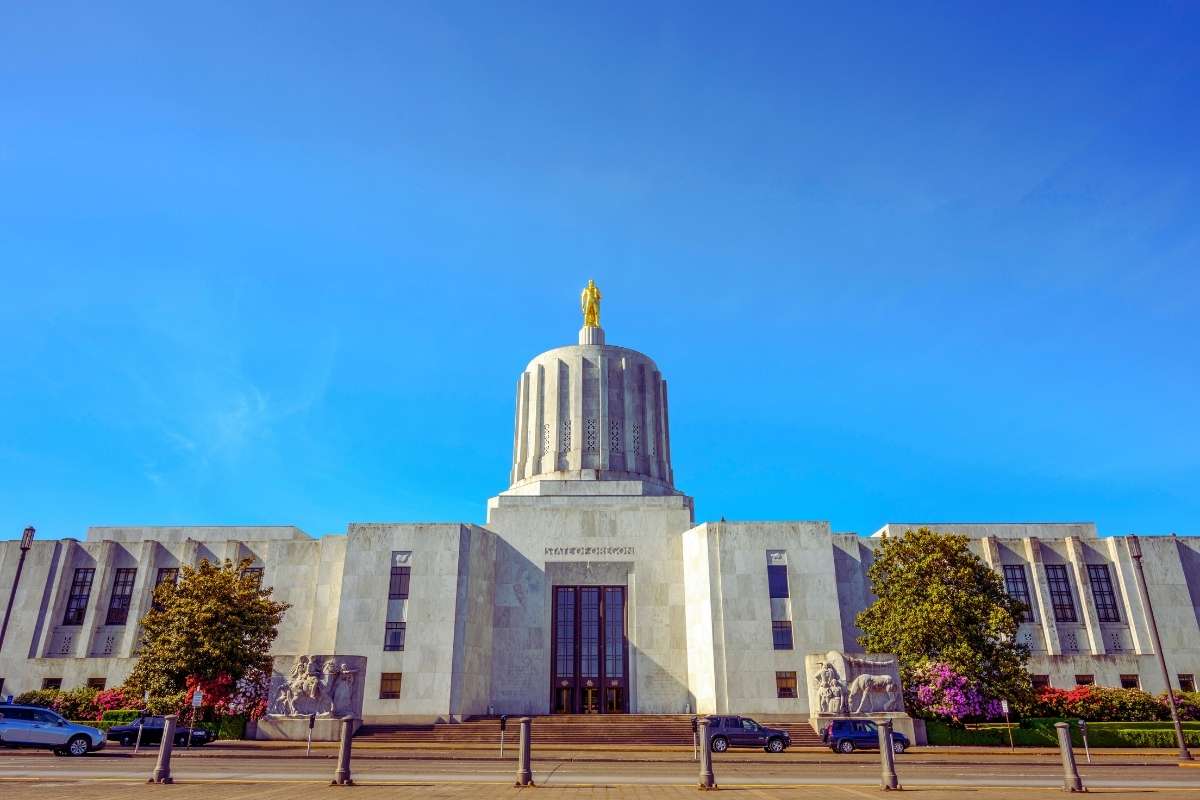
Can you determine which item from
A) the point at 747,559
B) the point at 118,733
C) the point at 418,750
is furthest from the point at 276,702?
the point at 747,559

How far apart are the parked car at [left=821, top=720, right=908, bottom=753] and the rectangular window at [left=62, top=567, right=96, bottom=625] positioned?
36695mm

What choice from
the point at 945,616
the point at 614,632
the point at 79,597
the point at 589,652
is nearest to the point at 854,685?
the point at 945,616

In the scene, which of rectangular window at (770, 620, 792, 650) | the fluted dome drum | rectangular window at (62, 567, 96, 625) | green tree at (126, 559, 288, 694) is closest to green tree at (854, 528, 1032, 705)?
rectangular window at (770, 620, 792, 650)

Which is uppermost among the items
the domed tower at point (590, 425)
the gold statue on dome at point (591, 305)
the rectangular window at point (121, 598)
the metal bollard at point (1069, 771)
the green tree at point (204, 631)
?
the gold statue on dome at point (591, 305)

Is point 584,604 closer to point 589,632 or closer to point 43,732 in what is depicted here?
point 589,632

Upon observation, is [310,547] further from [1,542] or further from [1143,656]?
[1143,656]

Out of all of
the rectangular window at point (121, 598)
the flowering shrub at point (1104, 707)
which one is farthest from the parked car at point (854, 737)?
the rectangular window at point (121, 598)

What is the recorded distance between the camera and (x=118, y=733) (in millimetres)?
27078

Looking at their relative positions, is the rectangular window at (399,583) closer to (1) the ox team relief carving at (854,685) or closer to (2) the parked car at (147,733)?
(2) the parked car at (147,733)

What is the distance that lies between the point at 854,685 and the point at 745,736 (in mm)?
6685

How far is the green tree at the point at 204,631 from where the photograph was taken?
94.6 ft

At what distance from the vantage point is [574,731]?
2997cm

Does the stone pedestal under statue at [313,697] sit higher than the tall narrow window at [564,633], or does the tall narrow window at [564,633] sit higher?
the tall narrow window at [564,633]

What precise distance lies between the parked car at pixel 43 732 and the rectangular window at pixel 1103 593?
147ft
